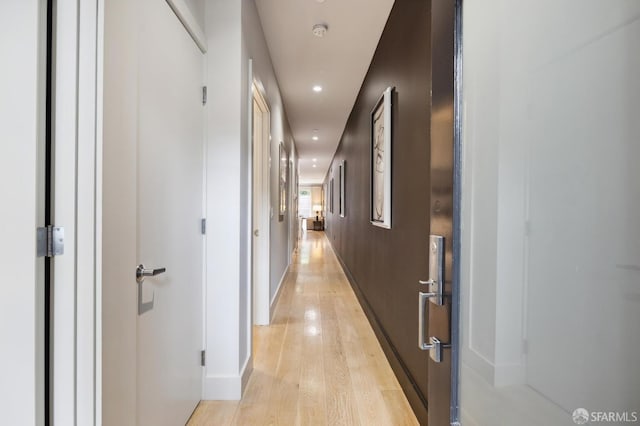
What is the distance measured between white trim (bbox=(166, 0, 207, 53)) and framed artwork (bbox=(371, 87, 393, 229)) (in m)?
1.38

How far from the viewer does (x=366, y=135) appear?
366 centimetres

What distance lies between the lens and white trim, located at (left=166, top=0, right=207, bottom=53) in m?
1.58

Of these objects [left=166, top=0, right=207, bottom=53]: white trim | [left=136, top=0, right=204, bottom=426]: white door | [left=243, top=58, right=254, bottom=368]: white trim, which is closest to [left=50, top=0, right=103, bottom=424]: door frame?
[left=136, top=0, right=204, bottom=426]: white door

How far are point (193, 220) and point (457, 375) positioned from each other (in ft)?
5.13

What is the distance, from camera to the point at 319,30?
273 centimetres

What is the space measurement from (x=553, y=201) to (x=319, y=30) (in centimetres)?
273

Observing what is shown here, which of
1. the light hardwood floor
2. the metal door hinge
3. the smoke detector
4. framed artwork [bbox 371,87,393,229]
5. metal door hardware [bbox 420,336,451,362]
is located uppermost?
the smoke detector

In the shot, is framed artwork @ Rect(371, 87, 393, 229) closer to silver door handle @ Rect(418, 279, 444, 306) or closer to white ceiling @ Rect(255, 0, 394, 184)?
white ceiling @ Rect(255, 0, 394, 184)

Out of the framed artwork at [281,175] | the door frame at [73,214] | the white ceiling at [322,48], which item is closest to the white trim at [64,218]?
the door frame at [73,214]

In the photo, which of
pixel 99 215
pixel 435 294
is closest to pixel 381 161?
pixel 435 294

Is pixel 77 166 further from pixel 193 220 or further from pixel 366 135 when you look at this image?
pixel 366 135

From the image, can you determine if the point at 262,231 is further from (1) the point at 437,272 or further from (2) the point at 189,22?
(1) the point at 437,272

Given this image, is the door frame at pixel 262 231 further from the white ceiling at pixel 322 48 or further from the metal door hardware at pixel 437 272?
the metal door hardware at pixel 437 272

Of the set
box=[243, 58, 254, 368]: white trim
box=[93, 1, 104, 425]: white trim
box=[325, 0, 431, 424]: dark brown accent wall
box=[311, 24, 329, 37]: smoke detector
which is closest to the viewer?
box=[93, 1, 104, 425]: white trim
